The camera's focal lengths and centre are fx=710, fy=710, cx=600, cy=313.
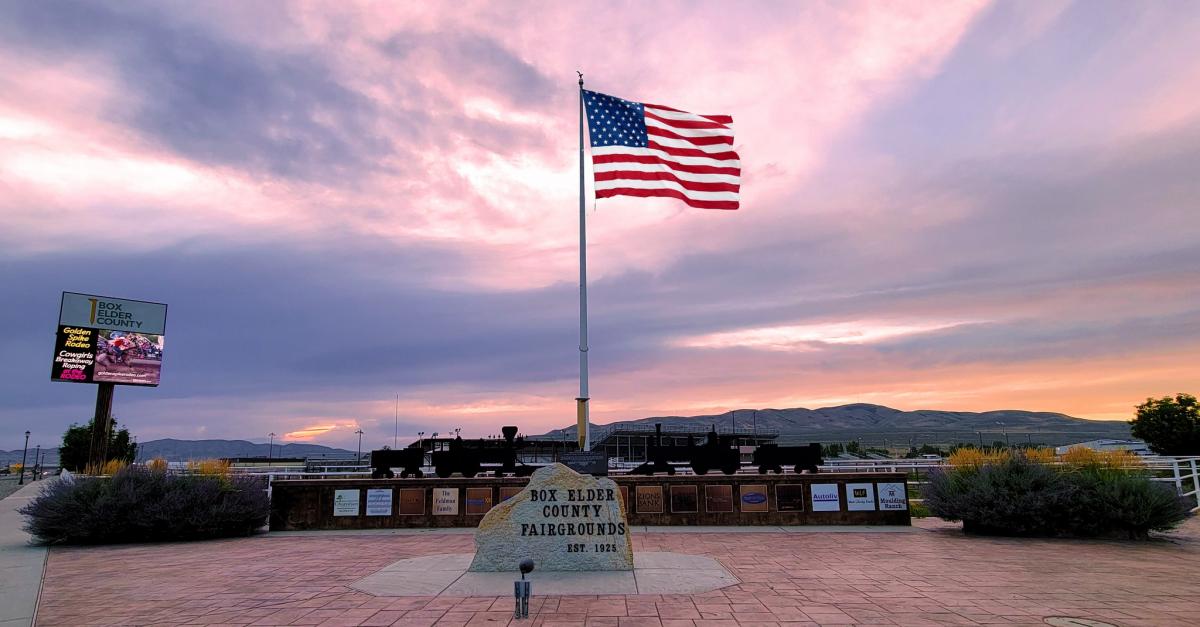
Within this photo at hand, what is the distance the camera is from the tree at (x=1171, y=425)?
36312mm

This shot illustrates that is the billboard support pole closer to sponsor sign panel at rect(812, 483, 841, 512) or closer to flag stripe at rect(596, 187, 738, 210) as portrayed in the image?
flag stripe at rect(596, 187, 738, 210)

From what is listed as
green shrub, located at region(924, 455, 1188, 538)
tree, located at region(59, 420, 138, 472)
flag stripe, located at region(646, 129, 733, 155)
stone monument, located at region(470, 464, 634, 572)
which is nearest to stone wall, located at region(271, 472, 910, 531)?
green shrub, located at region(924, 455, 1188, 538)

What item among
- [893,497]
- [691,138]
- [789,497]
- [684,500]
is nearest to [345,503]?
[684,500]

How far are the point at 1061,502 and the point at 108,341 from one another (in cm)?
3458

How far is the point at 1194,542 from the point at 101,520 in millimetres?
21843

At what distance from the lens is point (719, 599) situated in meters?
8.41

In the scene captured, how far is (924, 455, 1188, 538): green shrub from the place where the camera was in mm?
13445

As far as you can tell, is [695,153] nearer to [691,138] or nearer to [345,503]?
[691,138]

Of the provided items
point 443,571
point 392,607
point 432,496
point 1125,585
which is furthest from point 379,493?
point 1125,585

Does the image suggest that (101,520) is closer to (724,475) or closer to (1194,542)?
(724,475)

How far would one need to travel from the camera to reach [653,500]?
17.5 m

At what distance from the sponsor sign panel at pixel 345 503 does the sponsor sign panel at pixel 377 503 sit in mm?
316

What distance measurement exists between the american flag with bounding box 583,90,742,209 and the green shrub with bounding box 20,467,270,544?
11684mm

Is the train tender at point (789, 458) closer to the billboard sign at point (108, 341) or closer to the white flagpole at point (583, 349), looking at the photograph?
the white flagpole at point (583, 349)
